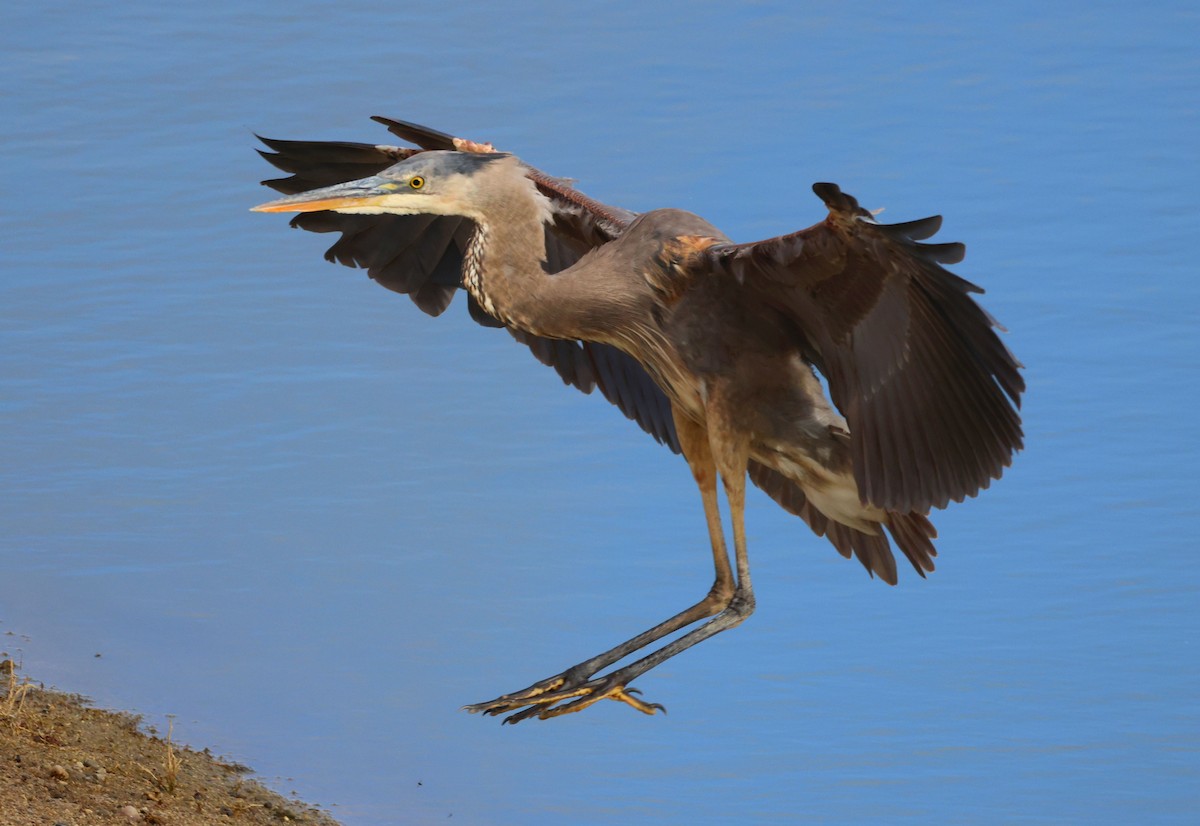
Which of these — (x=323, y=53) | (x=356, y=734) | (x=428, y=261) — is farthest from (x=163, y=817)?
(x=323, y=53)

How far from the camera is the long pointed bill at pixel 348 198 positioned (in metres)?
5.62

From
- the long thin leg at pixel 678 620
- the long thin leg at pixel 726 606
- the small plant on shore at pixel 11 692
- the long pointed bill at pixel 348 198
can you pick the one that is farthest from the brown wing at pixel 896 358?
the small plant on shore at pixel 11 692

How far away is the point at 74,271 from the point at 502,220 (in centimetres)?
480

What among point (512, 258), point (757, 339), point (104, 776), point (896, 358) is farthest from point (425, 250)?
point (104, 776)

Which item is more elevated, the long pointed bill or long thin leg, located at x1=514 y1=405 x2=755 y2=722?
the long pointed bill

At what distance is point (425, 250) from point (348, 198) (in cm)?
132

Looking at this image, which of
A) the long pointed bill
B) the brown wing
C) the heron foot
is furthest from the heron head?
the heron foot

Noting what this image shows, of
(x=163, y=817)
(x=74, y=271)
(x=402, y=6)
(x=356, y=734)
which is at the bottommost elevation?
(x=163, y=817)

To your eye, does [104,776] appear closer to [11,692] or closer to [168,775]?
[168,775]

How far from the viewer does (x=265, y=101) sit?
11.6 metres

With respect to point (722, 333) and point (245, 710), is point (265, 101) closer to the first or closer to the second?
point (245, 710)

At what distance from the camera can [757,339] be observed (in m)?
5.79

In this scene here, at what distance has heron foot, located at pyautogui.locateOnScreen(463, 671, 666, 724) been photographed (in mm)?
5551

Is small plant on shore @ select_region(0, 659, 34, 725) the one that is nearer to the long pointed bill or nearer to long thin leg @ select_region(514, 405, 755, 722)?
long thin leg @ select_region(514, 405, 755, 722)
